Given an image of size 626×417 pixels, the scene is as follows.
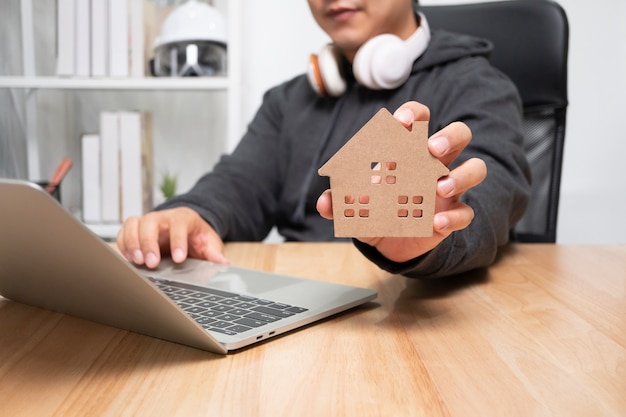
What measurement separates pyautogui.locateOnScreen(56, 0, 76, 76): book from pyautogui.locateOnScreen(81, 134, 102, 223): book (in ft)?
0.64

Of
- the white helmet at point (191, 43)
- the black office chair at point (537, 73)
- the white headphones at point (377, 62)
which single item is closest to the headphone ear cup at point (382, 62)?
the white headphones at point (377, 62)

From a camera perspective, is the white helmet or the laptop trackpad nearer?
the laptop trackpad

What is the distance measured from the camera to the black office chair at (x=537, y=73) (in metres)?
1.24

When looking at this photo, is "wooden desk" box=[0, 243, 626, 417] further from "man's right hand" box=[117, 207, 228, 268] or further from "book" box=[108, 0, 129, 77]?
"book" box=[108, 0, 129, 77]

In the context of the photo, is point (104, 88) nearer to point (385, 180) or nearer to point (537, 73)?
point (537, 73)

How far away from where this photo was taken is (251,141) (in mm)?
1378

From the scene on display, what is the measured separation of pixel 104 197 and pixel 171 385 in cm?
150

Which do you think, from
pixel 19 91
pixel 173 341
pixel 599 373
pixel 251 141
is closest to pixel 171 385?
pixel 173 341

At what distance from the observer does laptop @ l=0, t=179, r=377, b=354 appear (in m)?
0.42

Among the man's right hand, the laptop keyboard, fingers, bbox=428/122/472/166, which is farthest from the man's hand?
the man's right hand

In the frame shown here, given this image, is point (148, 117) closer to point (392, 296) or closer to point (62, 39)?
point (62, 39)

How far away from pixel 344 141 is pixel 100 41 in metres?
0.93

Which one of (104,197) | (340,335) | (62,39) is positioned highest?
(62,39)

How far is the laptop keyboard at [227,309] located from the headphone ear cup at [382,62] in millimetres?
585
